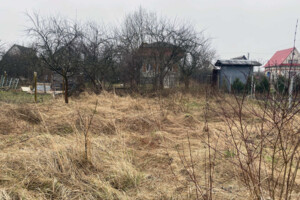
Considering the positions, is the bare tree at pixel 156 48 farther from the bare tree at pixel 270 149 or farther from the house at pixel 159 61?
the bare tree at pixel 270 149

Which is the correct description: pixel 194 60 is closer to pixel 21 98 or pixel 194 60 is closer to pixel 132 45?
pixel 132 45

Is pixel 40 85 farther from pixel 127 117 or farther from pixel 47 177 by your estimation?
pixel 47 177

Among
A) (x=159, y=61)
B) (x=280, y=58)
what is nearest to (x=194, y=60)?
(x=159, y=61)

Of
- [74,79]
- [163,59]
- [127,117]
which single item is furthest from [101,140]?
[163,59]

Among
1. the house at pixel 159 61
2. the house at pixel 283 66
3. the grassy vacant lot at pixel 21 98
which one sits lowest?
the grassy vacant lot at pixel 21 98

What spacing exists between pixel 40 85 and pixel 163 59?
868 cm

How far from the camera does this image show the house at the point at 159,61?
1387cm

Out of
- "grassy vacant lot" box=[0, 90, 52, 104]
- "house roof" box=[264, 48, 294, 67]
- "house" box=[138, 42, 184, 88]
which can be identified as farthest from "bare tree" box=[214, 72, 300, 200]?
"house" box=[138, 42, 184, 88]

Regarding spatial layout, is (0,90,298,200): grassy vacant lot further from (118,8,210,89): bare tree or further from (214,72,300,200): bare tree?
(118,8,210,89): bare tree

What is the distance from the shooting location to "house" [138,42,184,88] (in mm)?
13867

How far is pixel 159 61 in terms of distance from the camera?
1415 centimetres

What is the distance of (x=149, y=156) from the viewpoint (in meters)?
3.21

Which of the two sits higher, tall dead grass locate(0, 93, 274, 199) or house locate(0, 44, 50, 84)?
house locate(0, 44, 50, 84)

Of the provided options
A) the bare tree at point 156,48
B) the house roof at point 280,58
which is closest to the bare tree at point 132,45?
the bare tree at point 156,48
